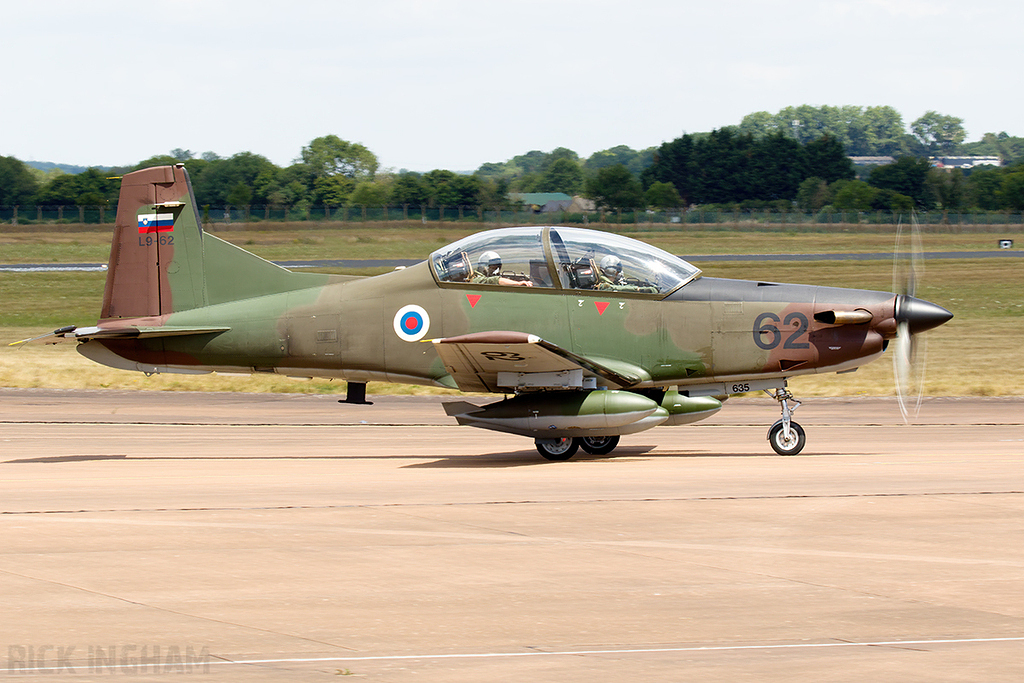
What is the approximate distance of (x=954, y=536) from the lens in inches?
311

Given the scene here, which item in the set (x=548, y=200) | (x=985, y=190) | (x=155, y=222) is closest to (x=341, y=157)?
(x=548, y=200)

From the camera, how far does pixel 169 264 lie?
13.5m

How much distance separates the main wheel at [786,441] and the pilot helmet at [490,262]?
3.75m

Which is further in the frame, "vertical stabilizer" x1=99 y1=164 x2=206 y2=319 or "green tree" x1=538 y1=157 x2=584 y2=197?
"green tree" x1=538 y1=157 x2=584 y2=197

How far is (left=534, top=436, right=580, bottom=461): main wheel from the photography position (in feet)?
41.4

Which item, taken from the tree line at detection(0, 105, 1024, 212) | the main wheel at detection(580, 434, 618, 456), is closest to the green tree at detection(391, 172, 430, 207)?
the tree line at detection(0, 105, 1024, 212)

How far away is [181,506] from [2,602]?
298 cm

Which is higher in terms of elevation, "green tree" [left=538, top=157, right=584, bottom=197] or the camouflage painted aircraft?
"green tree" [left=538, top=157, right=584, bottom=197]

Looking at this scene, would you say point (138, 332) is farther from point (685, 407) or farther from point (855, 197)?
point (855, 197)

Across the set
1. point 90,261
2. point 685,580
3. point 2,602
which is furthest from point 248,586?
point 90,261

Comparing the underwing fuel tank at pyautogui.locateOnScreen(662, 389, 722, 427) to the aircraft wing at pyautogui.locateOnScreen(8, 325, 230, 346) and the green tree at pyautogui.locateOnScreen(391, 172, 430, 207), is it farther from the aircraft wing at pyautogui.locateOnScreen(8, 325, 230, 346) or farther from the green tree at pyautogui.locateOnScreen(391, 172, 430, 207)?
the green tree at pyautogui.locateOnScreen(391, 172, 430, 207)

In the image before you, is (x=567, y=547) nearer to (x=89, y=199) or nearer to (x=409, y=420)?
(x=409, y=420)

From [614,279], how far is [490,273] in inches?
56.2

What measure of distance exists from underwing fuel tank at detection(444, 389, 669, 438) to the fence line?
60.1 metres
